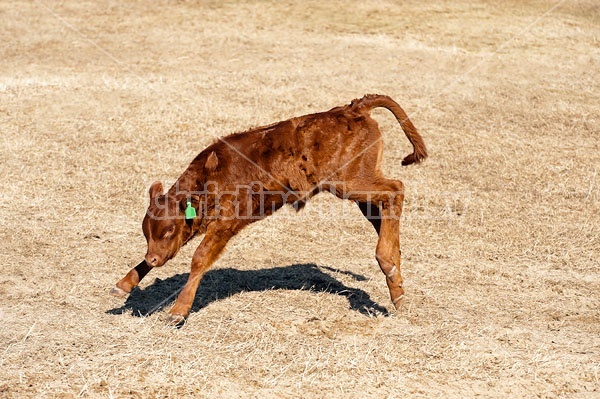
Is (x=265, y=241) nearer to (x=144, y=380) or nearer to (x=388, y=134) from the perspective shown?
(x=144, y=380)

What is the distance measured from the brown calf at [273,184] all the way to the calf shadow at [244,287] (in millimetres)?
405

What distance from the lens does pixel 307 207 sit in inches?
372

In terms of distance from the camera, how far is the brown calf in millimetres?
6199

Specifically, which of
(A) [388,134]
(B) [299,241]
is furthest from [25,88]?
(B) [299,241]

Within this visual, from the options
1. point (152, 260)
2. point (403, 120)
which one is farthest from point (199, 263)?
point (403, 120)

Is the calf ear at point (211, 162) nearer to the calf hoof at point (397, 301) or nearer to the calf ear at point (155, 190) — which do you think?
the calf ear at point (155, 190)

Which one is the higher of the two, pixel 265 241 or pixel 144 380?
pixel 144 380

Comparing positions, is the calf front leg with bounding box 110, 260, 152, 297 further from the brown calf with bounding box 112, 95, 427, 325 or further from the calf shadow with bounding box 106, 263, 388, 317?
the calf shadow with bounding box 106, 263, 388, 317

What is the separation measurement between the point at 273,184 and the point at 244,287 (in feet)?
3.77

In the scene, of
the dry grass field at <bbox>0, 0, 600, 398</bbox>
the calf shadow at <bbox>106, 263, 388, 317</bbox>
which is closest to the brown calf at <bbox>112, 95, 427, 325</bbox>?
the calf shadow at <bbox>106, 263, 388, 317</bbox>

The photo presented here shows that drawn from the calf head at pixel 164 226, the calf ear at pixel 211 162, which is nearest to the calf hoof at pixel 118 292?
the calf head at pixel 164 226

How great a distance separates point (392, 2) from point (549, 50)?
4.42 metres

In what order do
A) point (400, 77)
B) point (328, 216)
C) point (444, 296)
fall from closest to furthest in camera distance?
point (444, 296) < point (328, 216) < point (400, 77)

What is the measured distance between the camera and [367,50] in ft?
52.5
